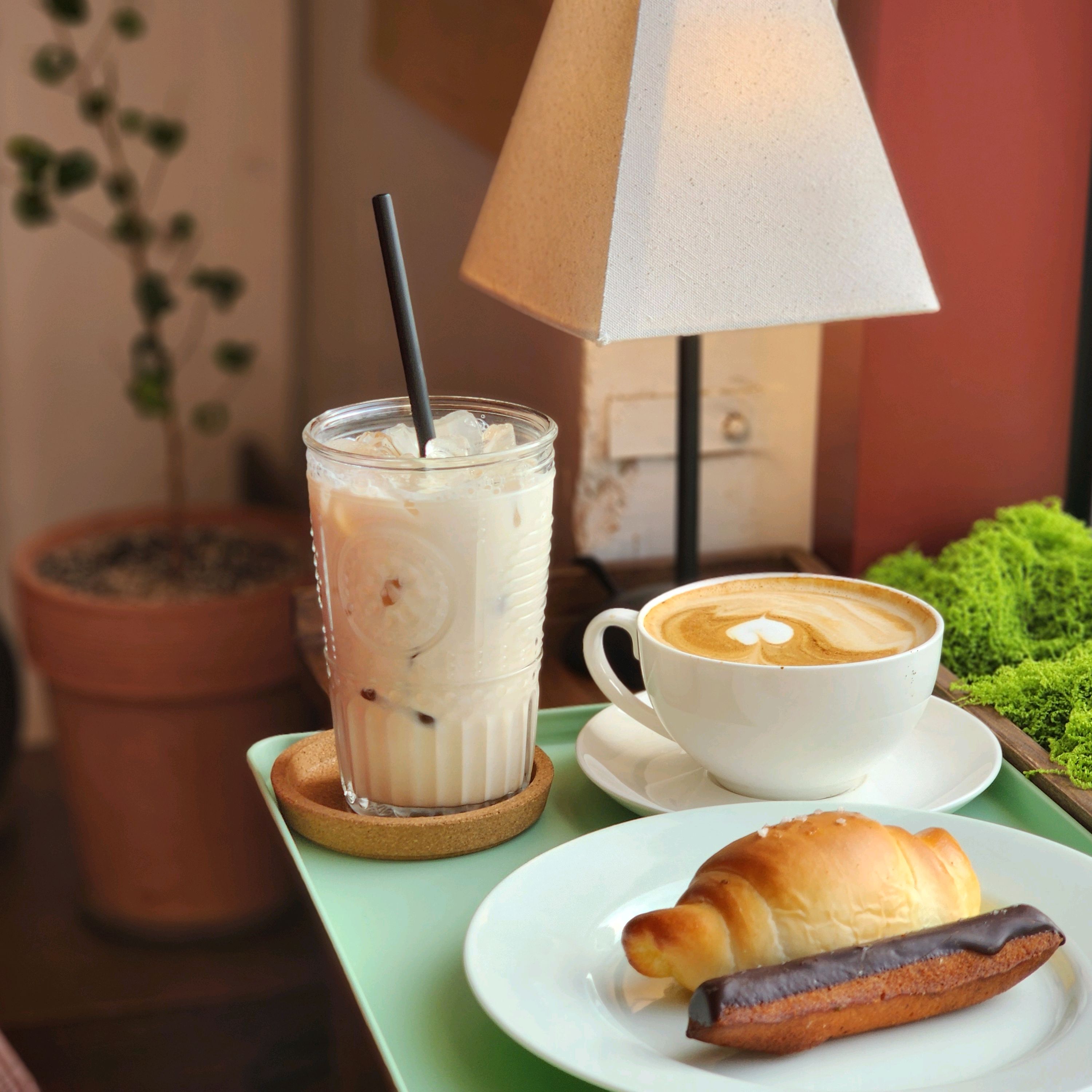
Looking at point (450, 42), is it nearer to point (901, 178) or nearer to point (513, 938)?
point (901, 178)

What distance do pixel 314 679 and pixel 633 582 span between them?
37cm

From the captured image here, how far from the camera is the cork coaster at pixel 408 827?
0.72 metres

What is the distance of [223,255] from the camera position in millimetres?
2410

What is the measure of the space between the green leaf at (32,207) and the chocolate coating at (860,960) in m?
1.65

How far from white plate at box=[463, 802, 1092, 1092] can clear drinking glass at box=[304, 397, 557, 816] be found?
0.36 feet

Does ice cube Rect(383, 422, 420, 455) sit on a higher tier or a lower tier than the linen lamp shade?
lower

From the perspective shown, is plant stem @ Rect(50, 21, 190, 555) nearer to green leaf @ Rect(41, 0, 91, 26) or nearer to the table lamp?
green leaf @ Rect(41, 0, 91, 26)

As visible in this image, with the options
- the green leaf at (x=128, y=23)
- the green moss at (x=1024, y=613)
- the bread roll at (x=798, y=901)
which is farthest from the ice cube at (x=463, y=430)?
the green leaf at (x=128, y=23)

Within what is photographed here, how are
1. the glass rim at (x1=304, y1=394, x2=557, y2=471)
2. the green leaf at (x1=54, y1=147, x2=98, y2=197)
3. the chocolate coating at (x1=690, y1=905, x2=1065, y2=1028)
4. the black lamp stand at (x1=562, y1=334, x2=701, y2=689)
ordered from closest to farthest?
the chocolate coating at (x1=690, y1=905, x2=1065, y2=1028) < the glass rim at (x1=304, y1=394, x2=557, y2=471) < the black lamp stand at (x1=562, y1=334, x2=701, y2=689) < the green leaf at (x1=54, y1=147, x2=98, y2=197)

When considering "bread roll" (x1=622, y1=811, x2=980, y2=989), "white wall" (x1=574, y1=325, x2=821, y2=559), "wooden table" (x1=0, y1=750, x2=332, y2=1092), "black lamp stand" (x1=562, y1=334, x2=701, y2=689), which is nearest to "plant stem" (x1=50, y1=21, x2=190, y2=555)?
"wooden table" (x1=0, y1=750, x2=332, y2=1092)

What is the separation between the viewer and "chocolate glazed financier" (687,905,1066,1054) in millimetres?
507

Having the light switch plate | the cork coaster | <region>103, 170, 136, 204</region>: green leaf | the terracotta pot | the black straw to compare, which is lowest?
the terracotta pot

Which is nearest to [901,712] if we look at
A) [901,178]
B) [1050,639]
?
[1050,639]

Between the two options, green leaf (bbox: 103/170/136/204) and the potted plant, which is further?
green leaf (bbox: 103/170/136/204)
